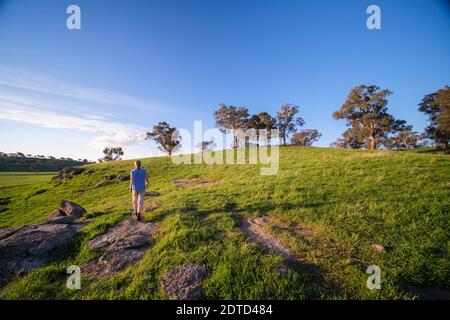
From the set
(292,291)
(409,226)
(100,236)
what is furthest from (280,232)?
(100,236)

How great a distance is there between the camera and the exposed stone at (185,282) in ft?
14.8

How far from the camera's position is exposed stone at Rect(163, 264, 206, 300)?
4496 mm

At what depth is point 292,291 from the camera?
4332 mm

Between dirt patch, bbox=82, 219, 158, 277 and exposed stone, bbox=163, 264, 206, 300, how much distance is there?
5.62 feet

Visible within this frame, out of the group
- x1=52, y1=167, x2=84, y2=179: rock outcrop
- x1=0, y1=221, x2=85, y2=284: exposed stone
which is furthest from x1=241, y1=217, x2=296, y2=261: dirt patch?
x1=52, y1=167, x2=84, y2=179: rock outcrop

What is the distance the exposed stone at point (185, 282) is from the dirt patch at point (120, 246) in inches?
67.4

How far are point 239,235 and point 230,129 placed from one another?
59.0m

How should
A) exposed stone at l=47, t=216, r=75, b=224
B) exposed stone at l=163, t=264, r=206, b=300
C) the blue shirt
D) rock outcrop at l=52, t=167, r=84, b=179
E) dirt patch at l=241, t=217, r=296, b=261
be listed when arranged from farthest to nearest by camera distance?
rock outcrop at l=52, t=167, r=84, b=179 < the blue shirt < exposed stone at l=47, t=216, r=75, b=224 < dirt patch at l=241, t=217, r=296, b=261 < exposed stone at l=163, t=264, r=206, b=300

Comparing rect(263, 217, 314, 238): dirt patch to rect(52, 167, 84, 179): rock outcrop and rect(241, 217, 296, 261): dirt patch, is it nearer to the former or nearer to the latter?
rect(241, 217, 296, 261): dirt patch

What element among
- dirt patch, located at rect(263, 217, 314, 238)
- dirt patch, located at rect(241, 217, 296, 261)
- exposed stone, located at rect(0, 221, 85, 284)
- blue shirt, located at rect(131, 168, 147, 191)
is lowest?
exposed stone, located at rect(0, 221, 85, 284)

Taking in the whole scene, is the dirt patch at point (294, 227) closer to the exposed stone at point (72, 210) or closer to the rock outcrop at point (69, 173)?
the exposed stone at point (72, 210)

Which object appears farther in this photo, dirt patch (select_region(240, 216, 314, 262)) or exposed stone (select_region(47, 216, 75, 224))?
exposed stone (select_region(47, 216, 75, 224))

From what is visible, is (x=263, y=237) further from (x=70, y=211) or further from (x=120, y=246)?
(x=70, y=211)
